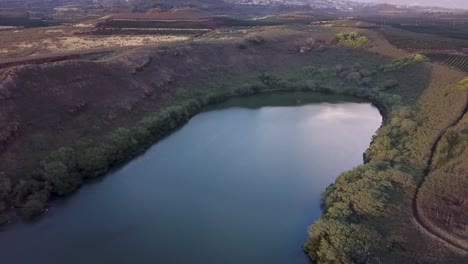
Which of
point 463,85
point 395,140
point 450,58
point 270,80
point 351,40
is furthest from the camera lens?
point 351,40

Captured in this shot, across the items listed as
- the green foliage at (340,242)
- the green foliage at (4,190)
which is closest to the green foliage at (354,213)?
the green foliage at (340,242)

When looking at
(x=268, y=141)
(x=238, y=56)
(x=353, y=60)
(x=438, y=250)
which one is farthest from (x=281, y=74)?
(x=438, y=250)

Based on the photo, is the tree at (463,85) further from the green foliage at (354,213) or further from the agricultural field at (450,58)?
the green foliage at (354,213)

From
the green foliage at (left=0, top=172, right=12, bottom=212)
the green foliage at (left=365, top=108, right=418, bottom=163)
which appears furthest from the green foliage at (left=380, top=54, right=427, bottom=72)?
the green foliage at (left=0, top=172, right=12, bottom=212)

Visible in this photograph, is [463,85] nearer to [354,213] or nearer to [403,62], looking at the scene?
[403,62]

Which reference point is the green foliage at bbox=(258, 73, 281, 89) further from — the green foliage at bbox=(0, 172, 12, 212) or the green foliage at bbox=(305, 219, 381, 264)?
the green foliage at bbox=(0, 172, 12, 212)

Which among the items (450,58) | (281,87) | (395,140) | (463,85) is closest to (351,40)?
(450,58)

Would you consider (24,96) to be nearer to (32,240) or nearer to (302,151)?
(32,240)
